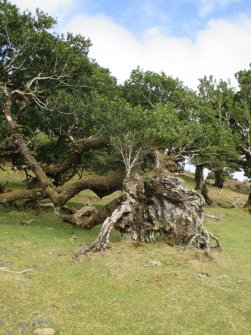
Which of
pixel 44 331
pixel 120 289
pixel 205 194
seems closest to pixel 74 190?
pixel 120 289

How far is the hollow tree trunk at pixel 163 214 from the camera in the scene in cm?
2094

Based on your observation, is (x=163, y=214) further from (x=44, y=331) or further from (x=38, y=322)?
(x=44, y=331)

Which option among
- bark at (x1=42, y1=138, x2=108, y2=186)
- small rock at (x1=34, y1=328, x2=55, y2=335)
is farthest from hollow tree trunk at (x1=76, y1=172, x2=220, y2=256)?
small rock at (x1=34, y1=328, x2=55, y2=335)

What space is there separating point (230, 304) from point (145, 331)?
4.11 meters

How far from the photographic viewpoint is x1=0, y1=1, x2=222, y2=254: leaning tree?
21.5m

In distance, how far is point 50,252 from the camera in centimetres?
1816

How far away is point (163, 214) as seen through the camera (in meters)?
21.6

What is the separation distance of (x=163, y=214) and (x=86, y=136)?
1211 centimetres

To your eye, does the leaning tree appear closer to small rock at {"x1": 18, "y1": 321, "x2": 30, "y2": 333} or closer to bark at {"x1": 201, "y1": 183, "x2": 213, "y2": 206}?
small rock at {"x1": 18, "y1": 321, "x2": 30, "y2": 333}

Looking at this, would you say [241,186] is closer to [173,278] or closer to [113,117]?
[113,117]

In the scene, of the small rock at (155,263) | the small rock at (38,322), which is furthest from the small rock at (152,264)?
the small rock at (38,322)

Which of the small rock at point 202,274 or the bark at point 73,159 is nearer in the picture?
the small rock at point 202,274

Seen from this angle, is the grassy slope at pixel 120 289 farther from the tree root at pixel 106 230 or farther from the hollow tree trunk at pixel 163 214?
the hollow tree trunk at pixel 163 214

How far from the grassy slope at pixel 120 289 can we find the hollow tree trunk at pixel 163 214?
1.04 metres
